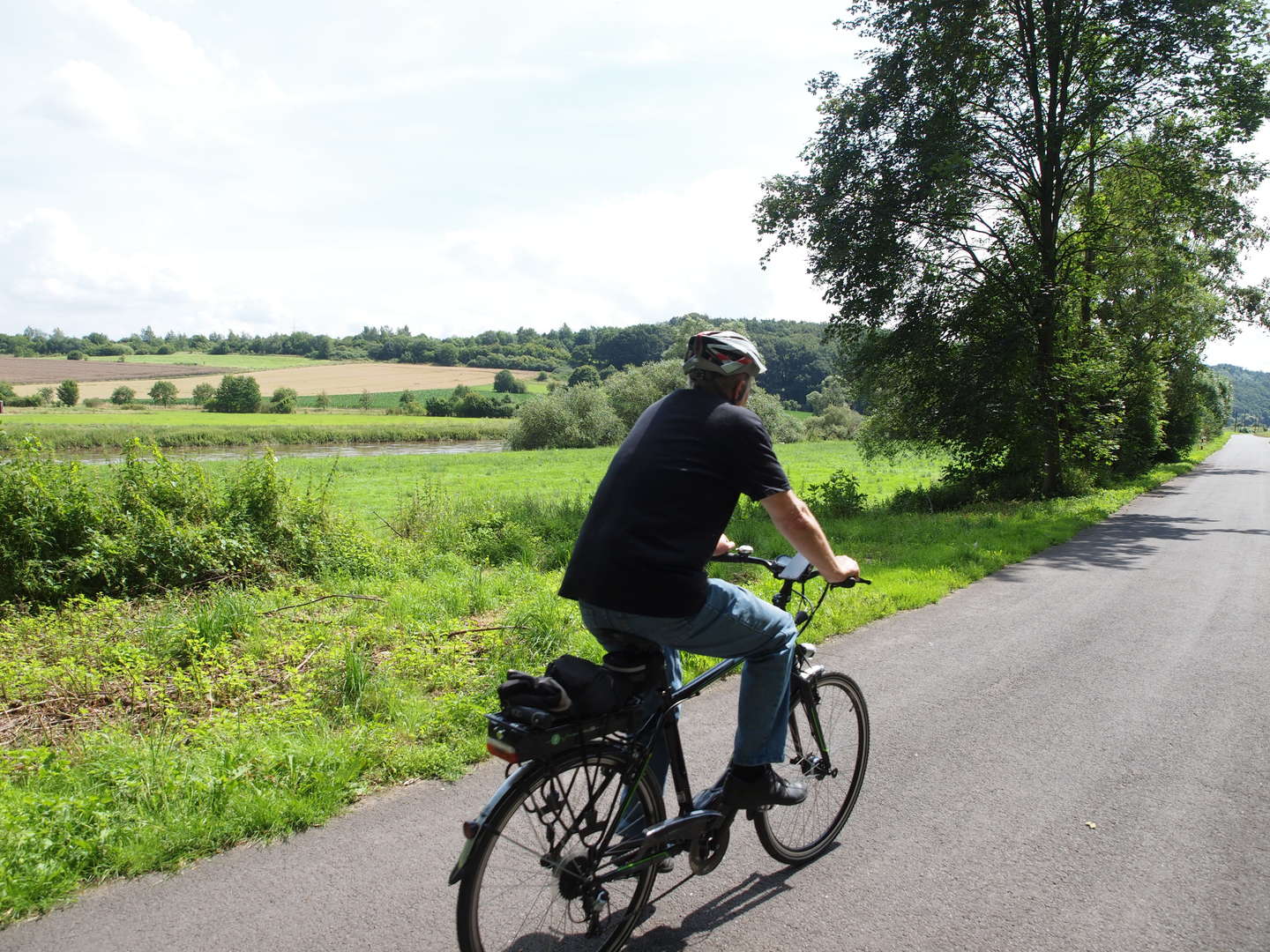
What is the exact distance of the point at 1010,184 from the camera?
58.9ft

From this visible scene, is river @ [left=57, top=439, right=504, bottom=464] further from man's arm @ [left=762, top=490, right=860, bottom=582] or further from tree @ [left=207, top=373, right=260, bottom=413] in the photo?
man's arm @ [left=762, top=490, right=860, bottom=582]

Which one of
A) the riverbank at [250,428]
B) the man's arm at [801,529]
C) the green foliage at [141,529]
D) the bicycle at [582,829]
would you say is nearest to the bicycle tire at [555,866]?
the bicycle at [582,829]

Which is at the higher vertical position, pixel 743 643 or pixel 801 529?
pixel 801 529

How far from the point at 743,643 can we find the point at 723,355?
3.34 ft

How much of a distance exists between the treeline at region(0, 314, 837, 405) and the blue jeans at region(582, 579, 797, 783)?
65.0 meters

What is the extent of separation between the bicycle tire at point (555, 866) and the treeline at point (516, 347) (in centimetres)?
6536

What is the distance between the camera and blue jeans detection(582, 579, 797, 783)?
2.63 metres

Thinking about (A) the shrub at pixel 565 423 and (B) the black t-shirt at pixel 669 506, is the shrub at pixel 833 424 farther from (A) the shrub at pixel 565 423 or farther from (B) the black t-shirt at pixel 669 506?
(B) the black t-shirt at pixel 669 506

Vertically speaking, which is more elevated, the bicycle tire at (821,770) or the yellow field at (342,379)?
the yellow field at (342,379)

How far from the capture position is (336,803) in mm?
3646

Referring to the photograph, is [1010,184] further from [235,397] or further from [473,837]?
[235,397]

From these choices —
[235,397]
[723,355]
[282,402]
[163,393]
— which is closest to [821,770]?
[723,355]

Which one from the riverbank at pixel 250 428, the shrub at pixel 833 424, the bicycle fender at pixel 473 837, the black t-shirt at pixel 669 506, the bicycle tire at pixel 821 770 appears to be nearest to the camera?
the bicycle fender at pixel 473 837

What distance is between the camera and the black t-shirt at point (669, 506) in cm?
252
